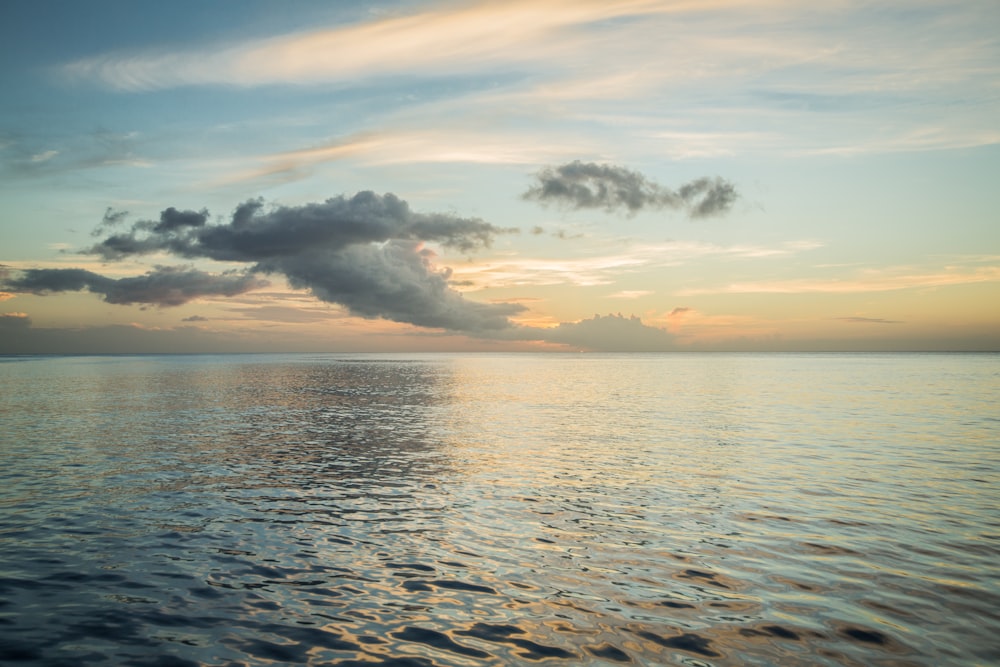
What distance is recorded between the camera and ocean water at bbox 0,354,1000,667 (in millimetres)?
12977

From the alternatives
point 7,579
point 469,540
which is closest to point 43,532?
point 7,579

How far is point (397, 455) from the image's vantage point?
38125 mm

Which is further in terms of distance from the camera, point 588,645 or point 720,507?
point 720,507

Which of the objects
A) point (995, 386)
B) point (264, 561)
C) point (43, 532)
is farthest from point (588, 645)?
point (995, 386)

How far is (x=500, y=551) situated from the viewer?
19.1 meters

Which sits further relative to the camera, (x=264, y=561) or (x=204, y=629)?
(x=264, y=561)

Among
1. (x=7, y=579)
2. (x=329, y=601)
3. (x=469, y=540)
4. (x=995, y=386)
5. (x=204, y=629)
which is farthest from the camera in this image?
(x=995, y=386)

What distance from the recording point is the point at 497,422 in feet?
185

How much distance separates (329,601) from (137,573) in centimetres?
634

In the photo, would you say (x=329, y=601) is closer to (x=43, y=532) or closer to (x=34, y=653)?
(x=34, y=653)

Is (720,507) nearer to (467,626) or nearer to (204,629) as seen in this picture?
(467,626)

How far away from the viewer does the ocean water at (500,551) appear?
13.0 meters

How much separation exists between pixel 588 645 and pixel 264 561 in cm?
1052

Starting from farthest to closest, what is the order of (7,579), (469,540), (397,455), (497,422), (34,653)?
(497,422)
(397,455)
(469,540)
(7,579)
(34,653)
